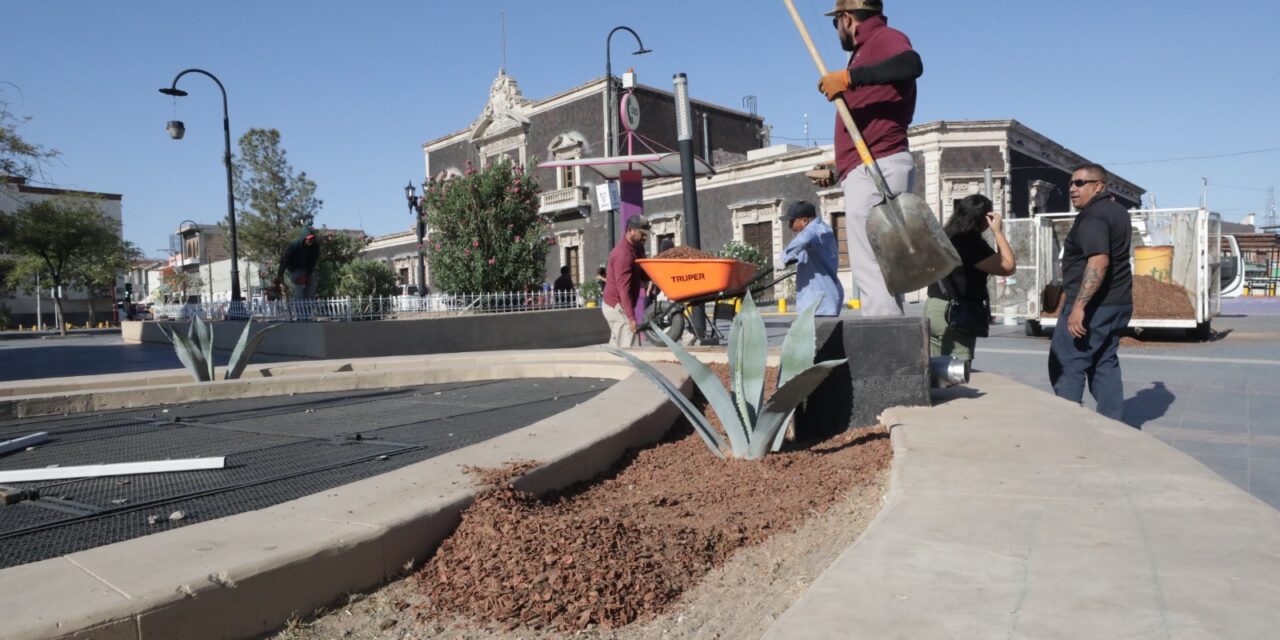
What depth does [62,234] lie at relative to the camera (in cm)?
3350

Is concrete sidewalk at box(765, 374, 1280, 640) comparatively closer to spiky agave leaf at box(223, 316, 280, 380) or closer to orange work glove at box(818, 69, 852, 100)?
orange work glove at box(818, 69, 852, 100)

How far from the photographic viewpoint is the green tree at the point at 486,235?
49.8ft

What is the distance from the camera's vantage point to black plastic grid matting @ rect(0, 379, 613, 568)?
2740 millimetres

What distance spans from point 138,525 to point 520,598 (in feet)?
4.73

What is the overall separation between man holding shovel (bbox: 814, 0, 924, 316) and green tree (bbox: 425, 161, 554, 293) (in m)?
11.3

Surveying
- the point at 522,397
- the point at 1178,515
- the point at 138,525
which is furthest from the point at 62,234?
the point at 1178,515

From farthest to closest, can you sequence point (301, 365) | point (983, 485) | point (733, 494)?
point (301, 365) → point (733, 494) → point (983, 485)

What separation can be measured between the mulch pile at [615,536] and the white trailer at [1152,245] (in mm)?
9430

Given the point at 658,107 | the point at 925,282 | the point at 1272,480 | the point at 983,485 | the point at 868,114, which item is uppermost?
the point at 658,107

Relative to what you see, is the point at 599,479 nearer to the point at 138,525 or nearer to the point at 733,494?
the point at 733,494

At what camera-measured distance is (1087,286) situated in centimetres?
460

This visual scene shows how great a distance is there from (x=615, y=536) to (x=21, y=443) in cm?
368

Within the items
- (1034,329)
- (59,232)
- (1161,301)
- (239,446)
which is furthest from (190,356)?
(59,232)

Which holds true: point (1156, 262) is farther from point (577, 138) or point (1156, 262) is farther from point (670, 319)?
point (577, 138)
